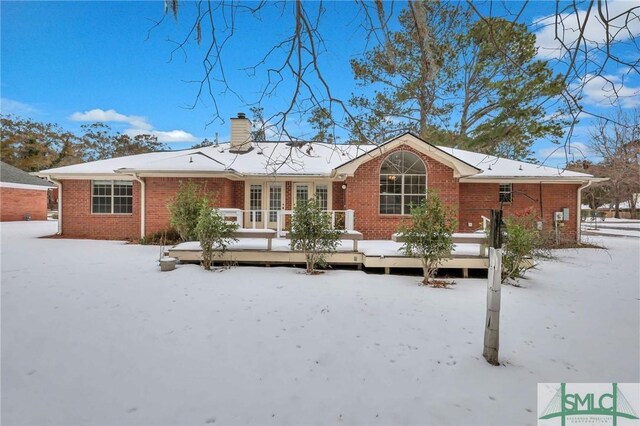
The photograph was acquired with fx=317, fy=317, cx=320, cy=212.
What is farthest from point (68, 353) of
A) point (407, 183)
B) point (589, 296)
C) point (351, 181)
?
point (407, 183)

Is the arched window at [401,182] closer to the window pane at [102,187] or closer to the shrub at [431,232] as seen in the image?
the shrub at [431,232]

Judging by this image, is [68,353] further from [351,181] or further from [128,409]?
[351,181]

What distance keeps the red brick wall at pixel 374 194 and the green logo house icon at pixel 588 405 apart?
8.95 meters

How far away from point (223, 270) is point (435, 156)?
28.1 ft

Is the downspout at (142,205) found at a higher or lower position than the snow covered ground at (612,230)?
higher

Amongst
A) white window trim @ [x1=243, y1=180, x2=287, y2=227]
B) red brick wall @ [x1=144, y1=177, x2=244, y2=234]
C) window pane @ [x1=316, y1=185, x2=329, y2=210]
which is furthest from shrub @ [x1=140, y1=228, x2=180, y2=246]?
window pane @ [x1=316, y1=185, x2=329, y2=210]

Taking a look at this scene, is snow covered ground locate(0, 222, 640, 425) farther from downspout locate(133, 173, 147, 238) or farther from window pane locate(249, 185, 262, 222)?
window pane locate(249, 185, 262, 222)

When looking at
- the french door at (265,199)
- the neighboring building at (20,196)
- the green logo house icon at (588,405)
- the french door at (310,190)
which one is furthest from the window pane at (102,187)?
the green logo house icon at (588,405)

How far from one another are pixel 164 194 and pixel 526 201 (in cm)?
1594

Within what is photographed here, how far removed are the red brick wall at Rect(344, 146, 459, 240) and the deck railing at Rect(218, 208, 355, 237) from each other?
550mm

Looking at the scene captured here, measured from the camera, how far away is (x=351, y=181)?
1212 cm

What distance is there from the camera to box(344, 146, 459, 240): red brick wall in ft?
39.5

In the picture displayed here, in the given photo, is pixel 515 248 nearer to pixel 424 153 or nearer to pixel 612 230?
pixel 424 153

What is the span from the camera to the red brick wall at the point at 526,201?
14.2 m
